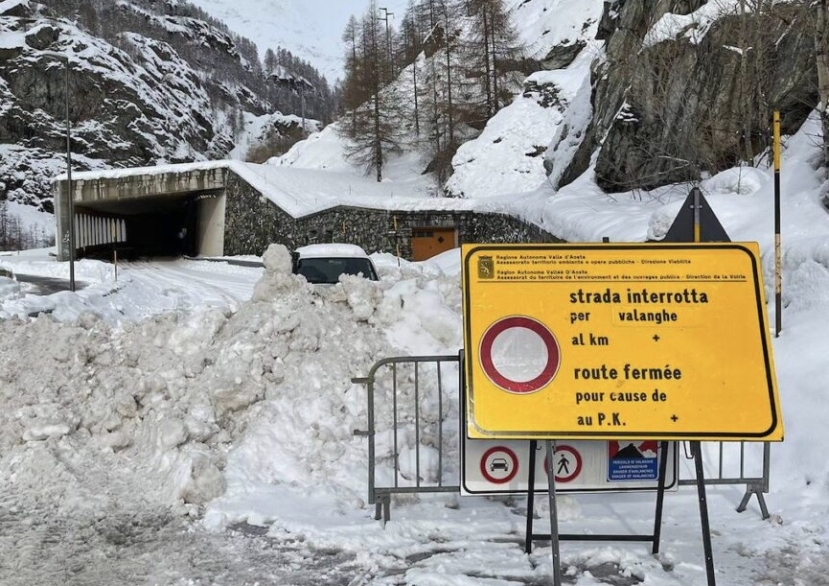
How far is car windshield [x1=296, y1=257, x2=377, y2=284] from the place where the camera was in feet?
38.7

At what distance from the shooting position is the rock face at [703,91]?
1234cm

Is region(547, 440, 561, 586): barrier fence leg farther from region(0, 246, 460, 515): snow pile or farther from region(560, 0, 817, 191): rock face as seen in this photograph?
region(560, 0, 817, 191): rock face

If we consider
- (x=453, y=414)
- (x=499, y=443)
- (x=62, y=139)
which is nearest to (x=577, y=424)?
(x=499, y=443)

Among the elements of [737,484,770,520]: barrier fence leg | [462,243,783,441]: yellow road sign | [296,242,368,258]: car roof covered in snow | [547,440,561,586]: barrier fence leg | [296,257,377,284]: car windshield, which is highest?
[296,242,368,258]: car roof covered in snow

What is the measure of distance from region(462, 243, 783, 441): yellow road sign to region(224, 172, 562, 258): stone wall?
19.4 metres

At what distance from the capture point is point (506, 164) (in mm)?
34219

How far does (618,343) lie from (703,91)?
1184 cm

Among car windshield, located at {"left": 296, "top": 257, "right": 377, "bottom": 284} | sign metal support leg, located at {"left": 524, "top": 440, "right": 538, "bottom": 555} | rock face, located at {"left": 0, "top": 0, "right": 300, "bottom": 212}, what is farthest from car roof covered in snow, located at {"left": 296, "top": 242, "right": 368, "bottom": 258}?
rock face, located at {"left": 0, "top": 0, "right": 300, "bottom": 212}

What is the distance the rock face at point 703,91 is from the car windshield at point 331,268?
6.17 m

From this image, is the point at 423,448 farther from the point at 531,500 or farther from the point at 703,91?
the point at 703,91

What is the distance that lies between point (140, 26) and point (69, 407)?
144941 millimetres

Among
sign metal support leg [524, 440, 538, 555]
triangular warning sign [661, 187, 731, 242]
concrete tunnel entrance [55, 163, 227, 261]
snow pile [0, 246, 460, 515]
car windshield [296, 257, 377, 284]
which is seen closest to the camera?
sign metal support leg [524, 440, 538, 555]

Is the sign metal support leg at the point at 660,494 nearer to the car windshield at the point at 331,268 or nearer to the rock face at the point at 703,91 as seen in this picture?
the car windshield at the point at 331,268

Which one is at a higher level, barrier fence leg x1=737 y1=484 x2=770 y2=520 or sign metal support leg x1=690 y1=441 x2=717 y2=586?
sign metal support leg x1=690 y1=441 x2=717 y2=586
